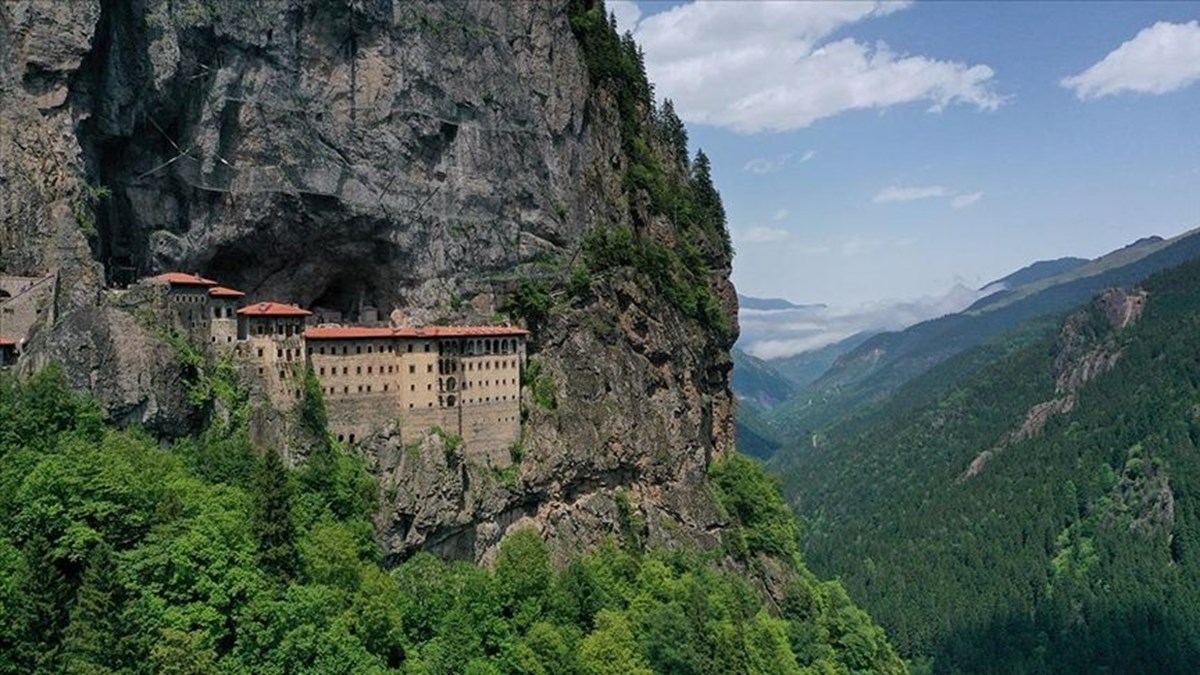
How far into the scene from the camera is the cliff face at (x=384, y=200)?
59625 mm

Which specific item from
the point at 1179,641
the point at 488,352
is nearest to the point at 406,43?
the point at 488,352

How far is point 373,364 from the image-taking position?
6475 cm

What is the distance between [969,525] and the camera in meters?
175

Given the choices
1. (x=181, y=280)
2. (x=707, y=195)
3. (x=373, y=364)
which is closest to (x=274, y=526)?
(x=373, y=364)

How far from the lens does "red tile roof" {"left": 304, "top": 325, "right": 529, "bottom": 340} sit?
63.6m

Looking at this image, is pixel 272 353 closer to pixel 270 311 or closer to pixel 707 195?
pixel 270 311

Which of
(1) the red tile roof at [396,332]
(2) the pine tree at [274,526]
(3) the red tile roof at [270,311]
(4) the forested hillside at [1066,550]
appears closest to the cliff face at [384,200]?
(1) the red tile roof at [396,332]

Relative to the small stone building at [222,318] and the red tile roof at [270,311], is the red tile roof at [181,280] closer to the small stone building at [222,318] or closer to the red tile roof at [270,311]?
the small stone building at [222,318]

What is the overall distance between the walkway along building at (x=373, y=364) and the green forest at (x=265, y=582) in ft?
7.26

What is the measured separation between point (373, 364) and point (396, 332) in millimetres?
2463

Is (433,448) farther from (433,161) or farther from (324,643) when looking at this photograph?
(433,161)

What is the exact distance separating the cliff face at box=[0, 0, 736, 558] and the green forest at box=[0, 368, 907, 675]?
2.93 metres

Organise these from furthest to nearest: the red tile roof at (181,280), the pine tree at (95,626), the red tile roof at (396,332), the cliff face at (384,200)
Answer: the red tile roof at (396,332)
the red tile roof at (181,280)
the cliff face at (384,200)
the pine tree at (95,626)

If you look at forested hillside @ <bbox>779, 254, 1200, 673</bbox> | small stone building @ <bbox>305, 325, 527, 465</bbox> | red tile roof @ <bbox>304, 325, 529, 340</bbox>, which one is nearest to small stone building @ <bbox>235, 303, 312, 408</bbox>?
small stone building @ <bbox>305, 325, 527, 465</bbox>
